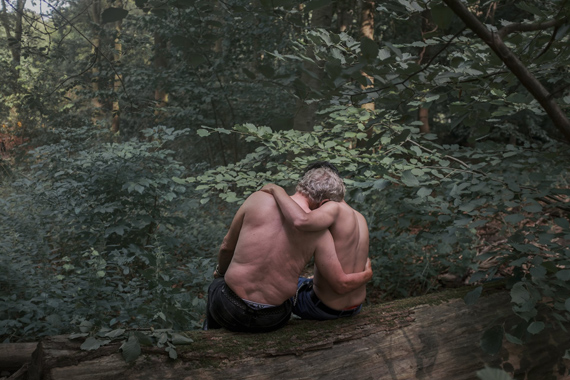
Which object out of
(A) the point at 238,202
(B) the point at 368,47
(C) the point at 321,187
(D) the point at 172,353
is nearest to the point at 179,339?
(D) the point at 172,353

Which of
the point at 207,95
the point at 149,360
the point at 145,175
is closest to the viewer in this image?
the point at 149,360

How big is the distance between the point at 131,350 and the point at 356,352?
1284 mm

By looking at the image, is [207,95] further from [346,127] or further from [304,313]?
[304,313]

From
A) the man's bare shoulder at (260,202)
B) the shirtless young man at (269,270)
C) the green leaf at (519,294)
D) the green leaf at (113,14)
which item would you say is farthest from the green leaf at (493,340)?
the green leaf at (113,14)

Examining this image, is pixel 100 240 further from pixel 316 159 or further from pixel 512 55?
pixel 512 55

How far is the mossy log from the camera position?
8.11 ft

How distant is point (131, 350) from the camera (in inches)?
97.6

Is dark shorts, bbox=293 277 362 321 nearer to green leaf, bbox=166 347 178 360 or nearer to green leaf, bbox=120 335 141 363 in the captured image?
green leaf, bbox=166 347 178 360

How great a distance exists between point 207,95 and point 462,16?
29.5 feet

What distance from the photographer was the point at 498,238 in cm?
588

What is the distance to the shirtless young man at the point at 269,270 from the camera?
116 inches

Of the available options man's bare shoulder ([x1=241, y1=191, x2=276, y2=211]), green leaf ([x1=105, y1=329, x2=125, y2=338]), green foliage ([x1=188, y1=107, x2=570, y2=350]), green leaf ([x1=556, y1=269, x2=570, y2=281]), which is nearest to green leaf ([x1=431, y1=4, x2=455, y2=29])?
green foliage ([x1=188, y1=107, x2=570, y2=350])

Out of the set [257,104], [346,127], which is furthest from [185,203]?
[257,104]

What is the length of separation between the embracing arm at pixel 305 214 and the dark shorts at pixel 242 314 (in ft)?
1.83
